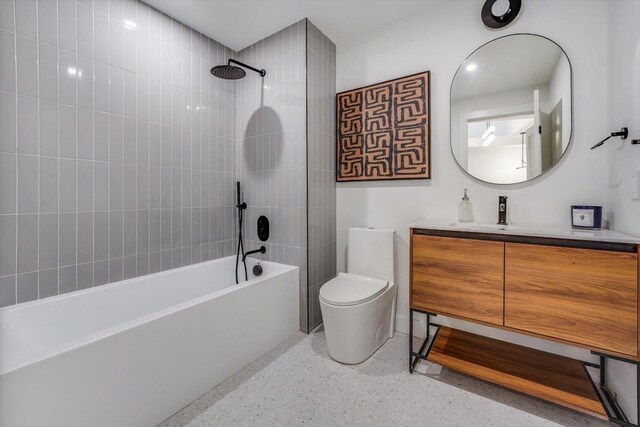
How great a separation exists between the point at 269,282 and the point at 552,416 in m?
1.74

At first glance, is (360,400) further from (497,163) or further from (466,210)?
(497,163)

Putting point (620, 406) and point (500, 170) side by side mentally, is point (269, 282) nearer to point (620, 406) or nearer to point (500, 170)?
point (500, 170)

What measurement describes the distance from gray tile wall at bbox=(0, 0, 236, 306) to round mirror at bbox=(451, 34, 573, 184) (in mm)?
2055

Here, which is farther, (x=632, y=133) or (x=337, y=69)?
(x=337, y=69)

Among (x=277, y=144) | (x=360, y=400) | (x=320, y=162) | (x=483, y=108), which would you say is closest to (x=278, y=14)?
(x=277, y=144)

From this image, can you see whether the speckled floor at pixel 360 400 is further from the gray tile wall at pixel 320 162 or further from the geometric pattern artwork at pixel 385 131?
the geometric pattern artwork at pixel 385 131

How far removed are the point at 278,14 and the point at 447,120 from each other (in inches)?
59.8

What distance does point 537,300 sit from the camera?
1.31 metres

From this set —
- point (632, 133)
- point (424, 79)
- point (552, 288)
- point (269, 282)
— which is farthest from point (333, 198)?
point (632, 133)

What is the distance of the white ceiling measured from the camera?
1932 millimetres

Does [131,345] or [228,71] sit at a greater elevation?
[228,71]

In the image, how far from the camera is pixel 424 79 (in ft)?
6.54

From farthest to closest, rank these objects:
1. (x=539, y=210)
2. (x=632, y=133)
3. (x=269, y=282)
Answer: (x=269, y=282), (x=539, y=210), (x=632, y=133)

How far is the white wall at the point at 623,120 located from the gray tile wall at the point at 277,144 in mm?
1819
